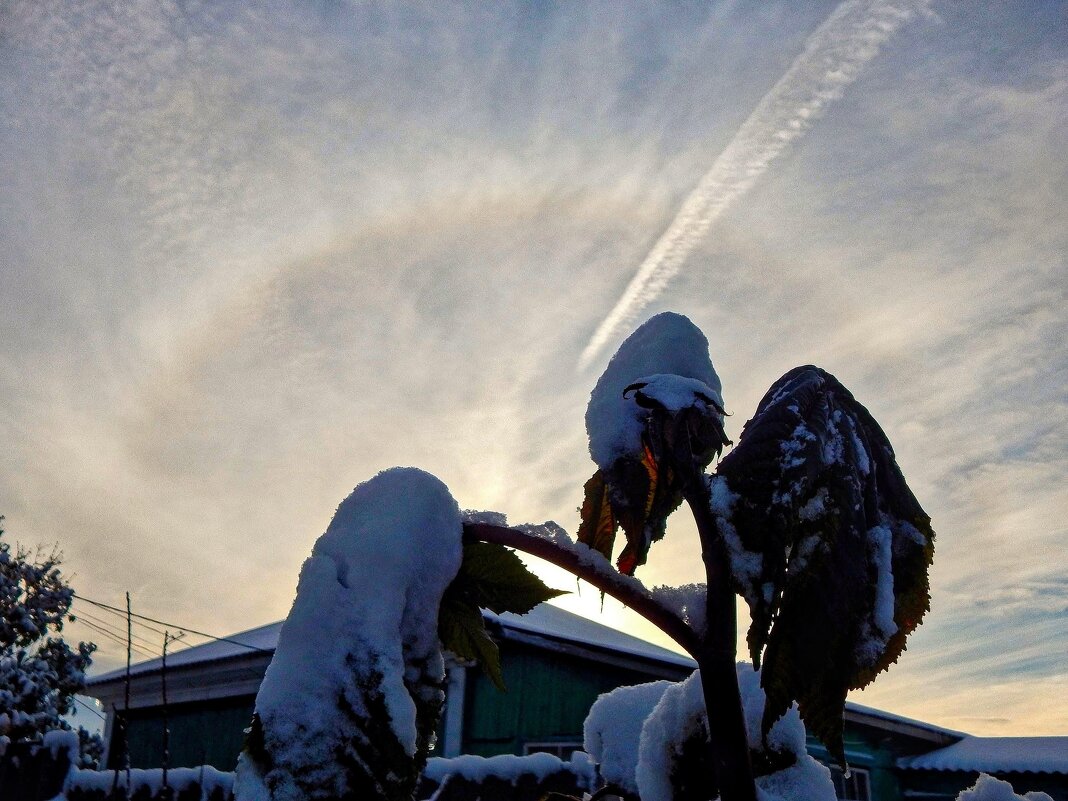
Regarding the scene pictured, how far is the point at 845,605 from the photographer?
59 cm

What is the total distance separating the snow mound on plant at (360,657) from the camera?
0.58 m

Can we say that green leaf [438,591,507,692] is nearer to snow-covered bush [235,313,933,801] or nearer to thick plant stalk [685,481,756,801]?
snow-covered bush [235,313,933,801]

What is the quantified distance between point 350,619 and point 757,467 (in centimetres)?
32

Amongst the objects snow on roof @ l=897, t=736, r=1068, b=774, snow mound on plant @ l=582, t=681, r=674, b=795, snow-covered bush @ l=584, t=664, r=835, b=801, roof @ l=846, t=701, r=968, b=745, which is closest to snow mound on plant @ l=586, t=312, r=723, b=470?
snow-covered bush @ l=584, t=664, r=835, b=801

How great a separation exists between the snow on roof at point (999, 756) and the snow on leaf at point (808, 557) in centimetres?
1391

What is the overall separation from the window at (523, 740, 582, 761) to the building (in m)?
0.01

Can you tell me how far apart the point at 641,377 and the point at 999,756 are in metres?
15.3

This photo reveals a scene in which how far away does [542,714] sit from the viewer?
8.90 metres

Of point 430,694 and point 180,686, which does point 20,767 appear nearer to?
point 180,686

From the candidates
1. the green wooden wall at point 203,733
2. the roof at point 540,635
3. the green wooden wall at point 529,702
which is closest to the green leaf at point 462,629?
the roof at point 540,635

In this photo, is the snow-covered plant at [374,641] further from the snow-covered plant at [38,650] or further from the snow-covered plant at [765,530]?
the snow-covered plant at [38,650]

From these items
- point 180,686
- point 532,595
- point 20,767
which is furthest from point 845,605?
point 180,686

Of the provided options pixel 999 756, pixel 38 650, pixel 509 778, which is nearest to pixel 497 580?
Answer: pixel 509 778

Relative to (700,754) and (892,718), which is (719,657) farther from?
(892,718)
